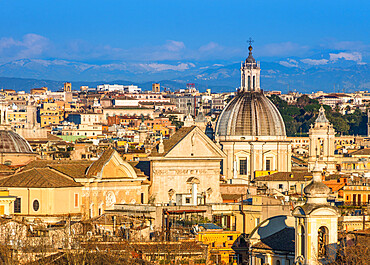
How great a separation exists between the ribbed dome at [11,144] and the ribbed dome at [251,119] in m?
23.7

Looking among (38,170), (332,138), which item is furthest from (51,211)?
(332,138)

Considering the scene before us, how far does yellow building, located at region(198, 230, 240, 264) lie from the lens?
47375 mm

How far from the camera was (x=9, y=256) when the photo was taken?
139ft

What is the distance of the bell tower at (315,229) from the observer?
41781mm

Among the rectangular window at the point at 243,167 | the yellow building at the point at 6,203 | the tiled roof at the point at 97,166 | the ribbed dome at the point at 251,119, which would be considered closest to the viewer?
the yellow building at the point at 6,203

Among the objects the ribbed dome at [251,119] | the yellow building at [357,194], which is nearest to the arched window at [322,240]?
the yellow building at [357,194]

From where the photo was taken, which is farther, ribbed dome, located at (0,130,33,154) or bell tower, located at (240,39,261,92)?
bell tower, located at (240,39,261,92)

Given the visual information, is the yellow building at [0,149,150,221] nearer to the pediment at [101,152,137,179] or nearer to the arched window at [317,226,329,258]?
the pediment at [101,152,137,179]

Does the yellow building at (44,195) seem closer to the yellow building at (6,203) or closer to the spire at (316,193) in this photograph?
the yellow building at (6,203)

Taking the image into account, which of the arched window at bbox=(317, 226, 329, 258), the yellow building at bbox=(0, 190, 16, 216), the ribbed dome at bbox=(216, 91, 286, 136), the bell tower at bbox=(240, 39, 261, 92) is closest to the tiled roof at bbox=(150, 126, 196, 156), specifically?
the yellow building at bbox=(0, 190, 16, 216)

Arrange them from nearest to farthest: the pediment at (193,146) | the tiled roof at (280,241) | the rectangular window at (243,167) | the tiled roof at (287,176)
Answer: the tiled roof at (280,241), the pediment at (193,146), the tiled roof at (287,176), the rectangular window at (243,167)

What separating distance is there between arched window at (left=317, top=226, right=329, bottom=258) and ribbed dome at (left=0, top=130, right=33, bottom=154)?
42.7 metres

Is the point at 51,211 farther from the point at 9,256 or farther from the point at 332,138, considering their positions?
the point at 332,138

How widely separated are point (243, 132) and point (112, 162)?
41958mm
